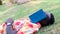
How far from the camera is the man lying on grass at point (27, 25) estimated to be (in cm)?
328

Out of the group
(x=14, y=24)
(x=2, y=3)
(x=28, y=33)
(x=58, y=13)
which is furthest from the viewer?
(x=2, y=3)

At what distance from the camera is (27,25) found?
3422mm

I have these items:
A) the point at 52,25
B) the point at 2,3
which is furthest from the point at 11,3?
the point at 52,25

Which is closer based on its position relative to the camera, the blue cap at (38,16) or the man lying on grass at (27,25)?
the man lying on grass at (27,25)

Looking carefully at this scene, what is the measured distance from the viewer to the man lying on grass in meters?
3.28

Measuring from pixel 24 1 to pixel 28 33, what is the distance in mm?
3884

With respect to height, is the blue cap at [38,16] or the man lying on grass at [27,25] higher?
the blue cap at [38,16]

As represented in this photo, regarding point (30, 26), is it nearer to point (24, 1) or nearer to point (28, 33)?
point (28, 33)

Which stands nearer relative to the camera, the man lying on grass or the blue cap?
the man lying on grass

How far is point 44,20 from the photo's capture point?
365cm

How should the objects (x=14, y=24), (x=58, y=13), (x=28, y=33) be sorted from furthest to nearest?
(x=58, y=13), (x=14, y=24), (x=28, y=33)

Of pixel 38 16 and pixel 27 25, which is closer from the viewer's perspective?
pixel 27 25

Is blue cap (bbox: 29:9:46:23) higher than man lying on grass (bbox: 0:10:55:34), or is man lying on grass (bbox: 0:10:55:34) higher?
blue cap (bbox: 29:9:46:23)

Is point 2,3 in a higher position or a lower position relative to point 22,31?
lower
